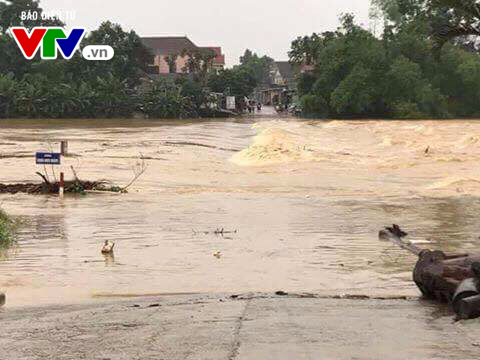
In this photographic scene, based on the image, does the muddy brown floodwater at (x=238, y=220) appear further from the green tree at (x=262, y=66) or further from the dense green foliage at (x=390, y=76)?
the green tree at (x=262, y=66)

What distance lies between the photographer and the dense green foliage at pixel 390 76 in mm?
64375

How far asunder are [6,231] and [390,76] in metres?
56.0

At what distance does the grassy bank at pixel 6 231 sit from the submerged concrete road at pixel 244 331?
16.2 feet

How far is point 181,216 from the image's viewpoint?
15.7m

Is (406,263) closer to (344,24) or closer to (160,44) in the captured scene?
(344,24)

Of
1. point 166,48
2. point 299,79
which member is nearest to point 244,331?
point 299,79

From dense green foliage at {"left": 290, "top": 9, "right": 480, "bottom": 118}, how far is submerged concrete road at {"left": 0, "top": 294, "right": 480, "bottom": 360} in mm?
58633

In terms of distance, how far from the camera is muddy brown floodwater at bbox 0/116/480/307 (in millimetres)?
9102

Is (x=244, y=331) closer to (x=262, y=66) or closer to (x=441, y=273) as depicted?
(x=441, y=273)

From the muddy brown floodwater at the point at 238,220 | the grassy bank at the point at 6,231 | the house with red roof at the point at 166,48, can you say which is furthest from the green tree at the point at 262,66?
the grassy bank at the point at 6,231

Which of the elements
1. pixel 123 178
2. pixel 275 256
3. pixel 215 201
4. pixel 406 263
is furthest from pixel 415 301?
pixel 123 178

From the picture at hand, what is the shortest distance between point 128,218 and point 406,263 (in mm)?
6970

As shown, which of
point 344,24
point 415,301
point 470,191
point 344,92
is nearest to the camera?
point 415,301

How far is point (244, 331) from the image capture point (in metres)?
5.50
